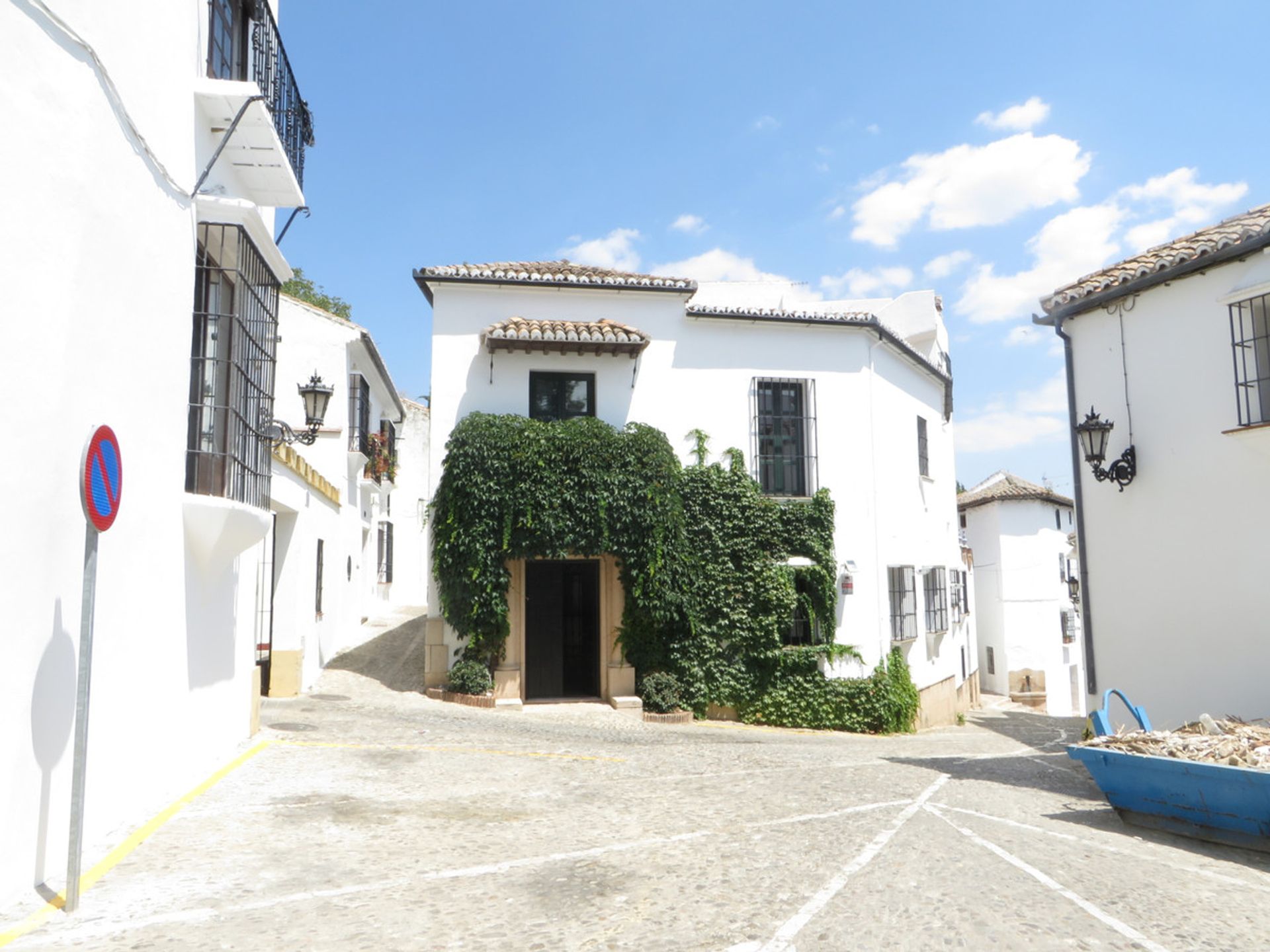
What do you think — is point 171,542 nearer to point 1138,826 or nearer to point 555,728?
point 555,728

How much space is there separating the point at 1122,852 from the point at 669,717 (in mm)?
8072

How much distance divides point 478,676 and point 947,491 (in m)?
11.8

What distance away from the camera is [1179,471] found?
9445 millimetres

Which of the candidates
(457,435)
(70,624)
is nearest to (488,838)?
(70,624)

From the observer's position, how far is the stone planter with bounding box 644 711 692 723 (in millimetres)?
13758

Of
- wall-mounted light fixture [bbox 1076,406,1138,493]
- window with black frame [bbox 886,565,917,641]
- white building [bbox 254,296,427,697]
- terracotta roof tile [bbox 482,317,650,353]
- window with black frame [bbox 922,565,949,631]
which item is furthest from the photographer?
window with black frame [bbox 922,565,949,631]

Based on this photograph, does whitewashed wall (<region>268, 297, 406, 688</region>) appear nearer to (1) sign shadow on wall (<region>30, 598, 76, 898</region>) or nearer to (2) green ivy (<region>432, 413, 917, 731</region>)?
(2) green ivy (<region>432, 413, 917, 731</region>)

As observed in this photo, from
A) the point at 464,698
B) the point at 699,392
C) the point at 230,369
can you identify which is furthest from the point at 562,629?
the point at 230,369

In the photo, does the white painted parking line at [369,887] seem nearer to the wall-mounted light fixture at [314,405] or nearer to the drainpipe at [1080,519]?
the drainpipe at [1080,519]

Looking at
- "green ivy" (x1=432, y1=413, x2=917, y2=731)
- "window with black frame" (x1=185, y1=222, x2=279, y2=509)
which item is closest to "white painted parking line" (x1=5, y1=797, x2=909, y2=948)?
"window with black frame" (x1=185, y1=222, x2=279, y2=509)

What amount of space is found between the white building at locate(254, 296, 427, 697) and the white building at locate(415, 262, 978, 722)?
2083 mm

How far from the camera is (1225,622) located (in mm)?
8961

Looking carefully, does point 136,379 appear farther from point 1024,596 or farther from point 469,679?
point 1024,596

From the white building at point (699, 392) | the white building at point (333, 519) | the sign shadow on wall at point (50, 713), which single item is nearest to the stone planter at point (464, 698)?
the white building at point (699, 392)
